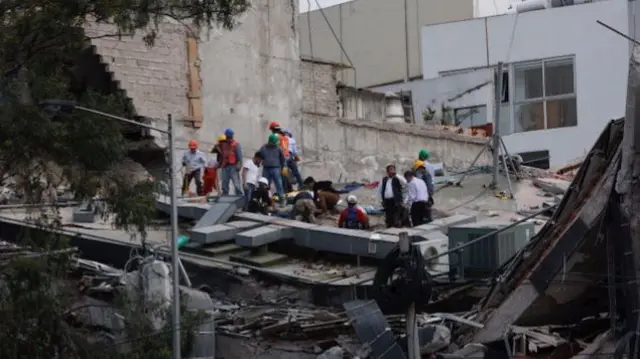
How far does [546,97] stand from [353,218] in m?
23.4

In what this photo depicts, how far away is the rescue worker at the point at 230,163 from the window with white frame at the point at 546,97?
68.2 ft

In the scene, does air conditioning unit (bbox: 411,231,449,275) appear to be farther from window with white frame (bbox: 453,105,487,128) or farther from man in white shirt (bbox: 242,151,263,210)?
window with white frame (bbox: 453,105,487,128)

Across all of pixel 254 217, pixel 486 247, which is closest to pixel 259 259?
pixel 254 217

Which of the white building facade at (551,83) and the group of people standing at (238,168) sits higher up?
the white building facade at (551,83)

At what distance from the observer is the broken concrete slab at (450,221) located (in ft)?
76.9

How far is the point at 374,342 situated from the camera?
1916 cm

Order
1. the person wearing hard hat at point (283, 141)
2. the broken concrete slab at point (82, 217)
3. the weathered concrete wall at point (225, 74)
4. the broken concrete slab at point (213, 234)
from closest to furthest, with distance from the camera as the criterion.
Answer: the broken concrete slab at point (213, 234) < the broken concrete slab at point (82, 217) < the person wearing hard hat at point (283, 141) < the weathered concrete wall at point (225, 74)

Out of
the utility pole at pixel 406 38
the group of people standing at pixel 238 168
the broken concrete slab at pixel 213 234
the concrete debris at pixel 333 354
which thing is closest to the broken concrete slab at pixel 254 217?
the broken concrete slab at pixel 213 234

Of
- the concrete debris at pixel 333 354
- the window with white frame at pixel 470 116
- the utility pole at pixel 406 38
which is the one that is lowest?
the concrete debris at pixel 333 354

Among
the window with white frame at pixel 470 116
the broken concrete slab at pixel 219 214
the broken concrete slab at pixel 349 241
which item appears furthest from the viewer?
the window with white frame at pixel 470 116

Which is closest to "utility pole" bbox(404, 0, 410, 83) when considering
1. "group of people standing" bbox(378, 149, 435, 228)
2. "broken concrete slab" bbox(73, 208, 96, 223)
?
"group of people standing" bbox(378, 149, 435, 228)

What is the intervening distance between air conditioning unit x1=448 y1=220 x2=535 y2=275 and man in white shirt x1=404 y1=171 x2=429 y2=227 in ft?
7.50

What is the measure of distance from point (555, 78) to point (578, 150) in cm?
277

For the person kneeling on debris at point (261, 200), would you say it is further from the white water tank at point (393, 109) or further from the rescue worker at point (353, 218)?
the white water tank at point (393, 109)
